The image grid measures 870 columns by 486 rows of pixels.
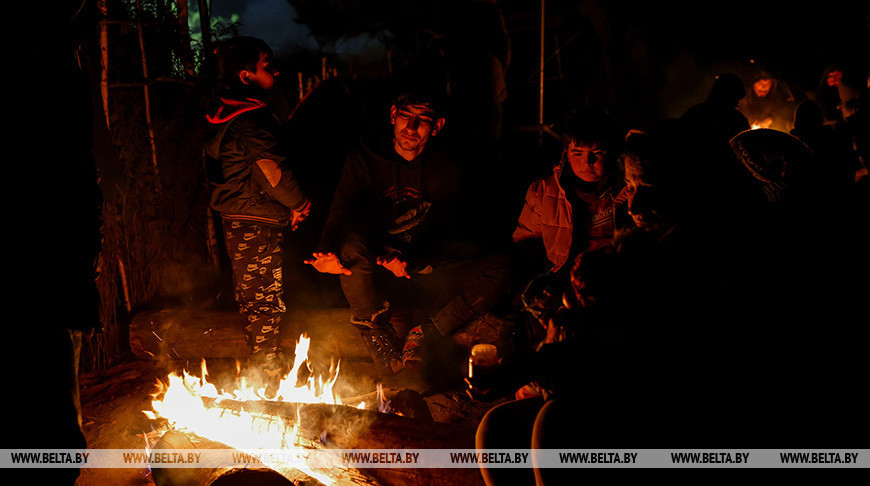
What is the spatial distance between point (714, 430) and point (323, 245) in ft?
10.6

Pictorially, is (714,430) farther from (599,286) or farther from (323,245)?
(323,245)

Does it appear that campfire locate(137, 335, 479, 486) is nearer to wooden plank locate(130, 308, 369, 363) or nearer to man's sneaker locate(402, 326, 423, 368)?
man's sneaker locate(402, 326, 423, 368)

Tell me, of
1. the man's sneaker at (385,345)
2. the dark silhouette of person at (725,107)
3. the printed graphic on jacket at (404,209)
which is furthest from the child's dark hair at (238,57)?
the dark silhouette of person at (725,107)

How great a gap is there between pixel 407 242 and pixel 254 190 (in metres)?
1.37

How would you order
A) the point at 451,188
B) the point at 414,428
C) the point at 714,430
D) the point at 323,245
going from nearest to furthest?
the point at 714,430, the point at 414,428, the point at 323,245, the point at 451,188

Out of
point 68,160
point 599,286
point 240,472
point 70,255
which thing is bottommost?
point 240,472

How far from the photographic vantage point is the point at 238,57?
12.4 ft

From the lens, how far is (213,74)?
5.37 metres

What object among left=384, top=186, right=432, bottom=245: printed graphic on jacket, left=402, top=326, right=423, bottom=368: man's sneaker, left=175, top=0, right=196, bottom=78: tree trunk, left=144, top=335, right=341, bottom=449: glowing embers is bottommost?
left=402, top=326, right=423, bottom=368: man's sneaker

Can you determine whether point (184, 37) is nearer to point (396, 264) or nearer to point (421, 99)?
point (421, 99)

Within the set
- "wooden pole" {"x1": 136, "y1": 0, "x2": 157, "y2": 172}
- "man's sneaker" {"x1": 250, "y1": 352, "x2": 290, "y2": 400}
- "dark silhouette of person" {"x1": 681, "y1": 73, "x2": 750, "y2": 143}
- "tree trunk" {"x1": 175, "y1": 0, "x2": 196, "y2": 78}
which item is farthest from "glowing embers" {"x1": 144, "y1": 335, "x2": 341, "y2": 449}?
"dark silhouette of person" {"x1": 681, "y1": 73, "x2": 750, "y2": 143}

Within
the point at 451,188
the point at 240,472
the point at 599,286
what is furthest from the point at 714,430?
the point at 451,188

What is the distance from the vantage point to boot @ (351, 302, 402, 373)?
4.39 metres

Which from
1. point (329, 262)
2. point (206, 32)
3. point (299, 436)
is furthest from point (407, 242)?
point (206, 32)
